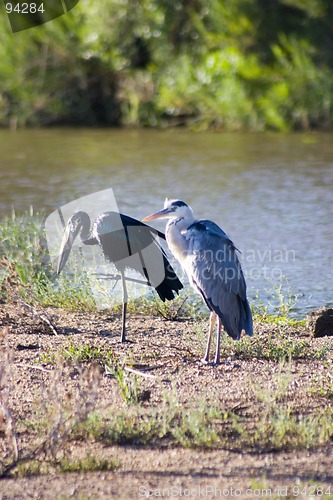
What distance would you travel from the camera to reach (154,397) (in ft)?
15.5

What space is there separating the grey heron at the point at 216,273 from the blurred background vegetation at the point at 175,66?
433 inches

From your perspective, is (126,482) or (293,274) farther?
(293,274)

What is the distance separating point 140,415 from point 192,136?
44.1ft

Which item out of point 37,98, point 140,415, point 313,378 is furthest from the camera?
point 37,98

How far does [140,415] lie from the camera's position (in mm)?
4418

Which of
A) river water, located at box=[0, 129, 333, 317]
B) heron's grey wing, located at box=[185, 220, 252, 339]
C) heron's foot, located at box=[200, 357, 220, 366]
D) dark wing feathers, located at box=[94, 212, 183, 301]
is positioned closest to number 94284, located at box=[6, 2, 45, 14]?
river water, located at box=[0, 129, 333, 317]

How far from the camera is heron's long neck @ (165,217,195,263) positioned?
5844 mm

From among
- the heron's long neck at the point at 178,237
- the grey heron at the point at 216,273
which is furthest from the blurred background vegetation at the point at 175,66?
the grey heron at the point at 216,273

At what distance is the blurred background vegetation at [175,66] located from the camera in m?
16.8

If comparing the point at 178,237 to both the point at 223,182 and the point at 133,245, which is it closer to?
the point at 133,245

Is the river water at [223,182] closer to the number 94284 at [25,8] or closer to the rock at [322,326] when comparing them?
the rock at [322,326]

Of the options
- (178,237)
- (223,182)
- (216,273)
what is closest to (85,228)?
(178,237)

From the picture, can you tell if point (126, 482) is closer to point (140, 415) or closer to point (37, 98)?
point (140, 415)

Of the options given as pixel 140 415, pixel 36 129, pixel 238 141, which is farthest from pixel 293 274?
pixel 36 129
